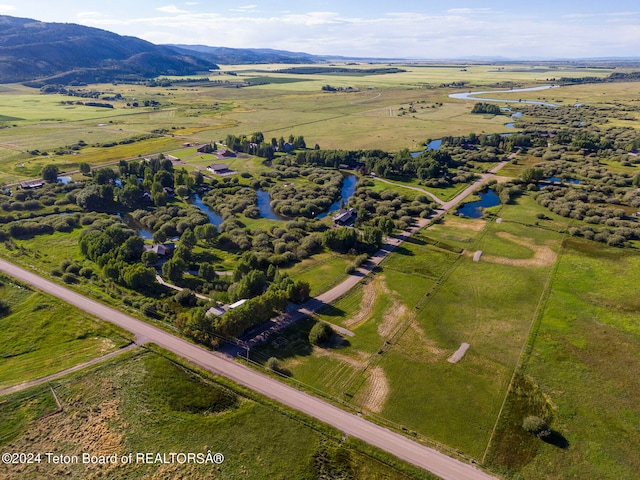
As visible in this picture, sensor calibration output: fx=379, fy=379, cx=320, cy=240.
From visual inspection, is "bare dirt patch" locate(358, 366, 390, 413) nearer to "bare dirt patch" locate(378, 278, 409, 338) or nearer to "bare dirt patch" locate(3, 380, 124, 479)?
"bare dirt patch" locate(378, 278, 409, 338)

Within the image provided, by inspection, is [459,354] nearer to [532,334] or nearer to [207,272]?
[532,334]

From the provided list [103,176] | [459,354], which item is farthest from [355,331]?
[103,176]

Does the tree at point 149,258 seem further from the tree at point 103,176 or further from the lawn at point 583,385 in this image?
the lawn at point 583,385

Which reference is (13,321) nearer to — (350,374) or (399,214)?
(350,374)

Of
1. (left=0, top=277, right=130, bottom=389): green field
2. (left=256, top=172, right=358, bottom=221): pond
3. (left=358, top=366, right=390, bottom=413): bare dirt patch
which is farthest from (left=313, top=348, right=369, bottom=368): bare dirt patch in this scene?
(left=256, top=172, right=358, bottom=221): pond

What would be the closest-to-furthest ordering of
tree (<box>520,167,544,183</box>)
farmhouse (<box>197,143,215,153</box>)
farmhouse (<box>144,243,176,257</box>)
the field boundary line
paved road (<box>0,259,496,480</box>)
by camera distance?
paved road (<box>0,259,496,480</box>) < the field boundary line < farmhouse (<box>144,243,176,257</box>) < tree (<box>520,167,544,183</box>) < farmhouse (<box>197,143,215,153</box>)

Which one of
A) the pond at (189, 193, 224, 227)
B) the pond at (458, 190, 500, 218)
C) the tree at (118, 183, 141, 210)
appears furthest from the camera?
the tree at (118, 183, 141, 210)
